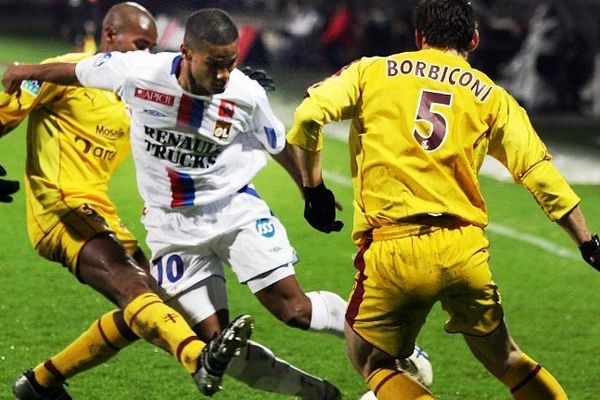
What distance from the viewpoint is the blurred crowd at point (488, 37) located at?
1891cm

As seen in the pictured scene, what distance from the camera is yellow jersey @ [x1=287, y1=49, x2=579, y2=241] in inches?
205

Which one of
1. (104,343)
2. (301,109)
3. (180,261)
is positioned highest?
(301,109)

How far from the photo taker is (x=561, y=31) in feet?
62.2

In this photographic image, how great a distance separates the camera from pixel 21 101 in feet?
21.4

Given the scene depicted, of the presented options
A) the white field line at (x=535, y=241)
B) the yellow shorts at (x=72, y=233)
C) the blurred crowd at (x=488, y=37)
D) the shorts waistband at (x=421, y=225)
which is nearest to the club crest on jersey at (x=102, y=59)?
the yellow shorts at (x=72, y=233)

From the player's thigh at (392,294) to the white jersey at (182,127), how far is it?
1.15 m

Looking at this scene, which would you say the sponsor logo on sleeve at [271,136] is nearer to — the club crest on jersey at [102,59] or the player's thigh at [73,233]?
the club crest on jersey at [102,59]

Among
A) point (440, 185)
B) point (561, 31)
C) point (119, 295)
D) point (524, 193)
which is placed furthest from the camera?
point (561, 31)

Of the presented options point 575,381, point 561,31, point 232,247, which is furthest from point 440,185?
point 561,31

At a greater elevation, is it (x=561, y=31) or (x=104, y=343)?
(x=561, y=31)

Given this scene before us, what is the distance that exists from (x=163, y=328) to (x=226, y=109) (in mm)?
1070

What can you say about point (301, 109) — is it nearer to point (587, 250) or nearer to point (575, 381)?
point (587, 250)

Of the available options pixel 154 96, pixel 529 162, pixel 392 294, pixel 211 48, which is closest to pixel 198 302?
pixel 154 96

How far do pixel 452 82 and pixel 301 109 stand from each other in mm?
590
